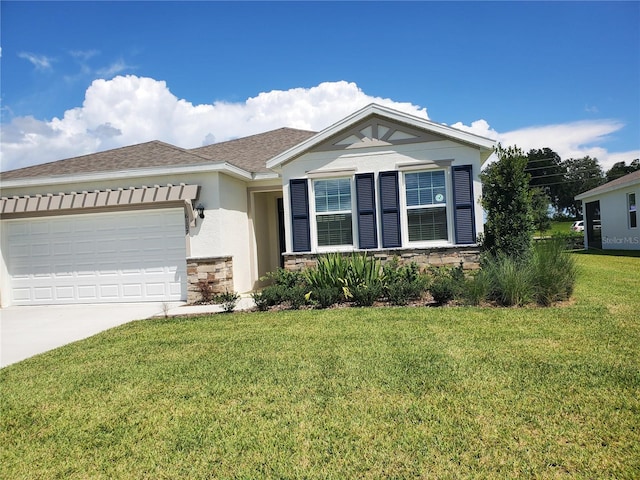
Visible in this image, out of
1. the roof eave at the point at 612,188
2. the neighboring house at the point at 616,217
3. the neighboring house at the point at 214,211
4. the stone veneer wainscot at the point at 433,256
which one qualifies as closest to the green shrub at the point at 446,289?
the stone veneer wainscot at the point at 433,256

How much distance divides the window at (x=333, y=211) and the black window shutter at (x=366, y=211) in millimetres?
294

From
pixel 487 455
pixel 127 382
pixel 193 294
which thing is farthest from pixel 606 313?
pixel 193 294

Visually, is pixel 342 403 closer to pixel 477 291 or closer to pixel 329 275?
pixel 477 291

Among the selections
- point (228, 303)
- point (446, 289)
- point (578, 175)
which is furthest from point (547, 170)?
point (228, 303)

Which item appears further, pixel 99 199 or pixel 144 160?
pixel 144 160

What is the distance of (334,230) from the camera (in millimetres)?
10773

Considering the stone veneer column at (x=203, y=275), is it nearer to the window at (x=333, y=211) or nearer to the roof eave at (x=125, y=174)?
the roof eave at (x=125, y=174)

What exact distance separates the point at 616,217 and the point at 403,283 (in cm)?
1631

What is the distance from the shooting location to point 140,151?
12.2 metres

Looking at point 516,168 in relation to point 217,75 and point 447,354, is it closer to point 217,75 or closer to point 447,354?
point 447,354

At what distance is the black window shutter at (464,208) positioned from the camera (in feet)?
33.0

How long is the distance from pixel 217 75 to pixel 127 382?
443 inches

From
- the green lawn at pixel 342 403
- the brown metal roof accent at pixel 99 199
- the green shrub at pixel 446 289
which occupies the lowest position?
the green lawn at pixel 342 403

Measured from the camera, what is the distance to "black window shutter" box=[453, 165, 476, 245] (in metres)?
10.0
